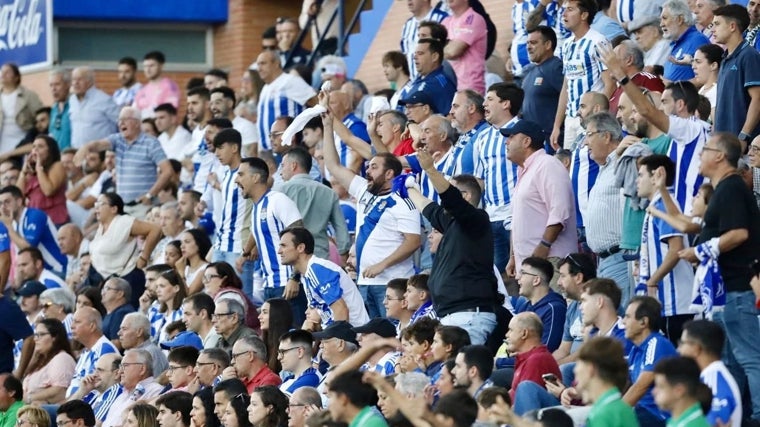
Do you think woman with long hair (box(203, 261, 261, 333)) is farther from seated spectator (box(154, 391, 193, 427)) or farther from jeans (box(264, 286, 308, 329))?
seated spectator (box(154, 391, 193, 427))

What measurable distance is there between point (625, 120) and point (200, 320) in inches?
147

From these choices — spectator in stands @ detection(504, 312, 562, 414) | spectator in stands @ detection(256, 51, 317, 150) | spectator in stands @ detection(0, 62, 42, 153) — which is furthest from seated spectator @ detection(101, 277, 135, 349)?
spectator in stands @ detection(0, 62, 42, 153)

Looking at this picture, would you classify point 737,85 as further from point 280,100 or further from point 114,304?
point 280,100

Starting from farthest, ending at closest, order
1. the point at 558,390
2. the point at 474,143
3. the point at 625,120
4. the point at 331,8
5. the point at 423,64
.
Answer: the point at 331,8 < the point at 423,64 < the point at 474,143 < the point at 625,120 < the point at 558,390

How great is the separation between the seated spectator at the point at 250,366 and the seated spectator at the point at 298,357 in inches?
11.6

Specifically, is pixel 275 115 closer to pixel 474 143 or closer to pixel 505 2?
pixel 505 2

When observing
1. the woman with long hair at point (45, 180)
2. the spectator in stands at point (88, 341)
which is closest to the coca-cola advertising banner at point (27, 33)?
the woman with long hair at point (45, 180)

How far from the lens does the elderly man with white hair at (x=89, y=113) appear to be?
19719mm

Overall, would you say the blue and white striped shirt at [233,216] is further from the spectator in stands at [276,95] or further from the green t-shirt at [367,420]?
the green t-shirt at [367,420]

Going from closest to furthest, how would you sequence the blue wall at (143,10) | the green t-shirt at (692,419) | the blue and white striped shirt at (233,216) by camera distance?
1. the green t-shirt at (692,419)
2. the blue and white striped shirt at (233,216)
3. the blue wall at (143,10)

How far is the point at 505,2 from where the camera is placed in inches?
709

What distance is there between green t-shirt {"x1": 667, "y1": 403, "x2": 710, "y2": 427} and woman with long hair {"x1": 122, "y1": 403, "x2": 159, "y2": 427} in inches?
197

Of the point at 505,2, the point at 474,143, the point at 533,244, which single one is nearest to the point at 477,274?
the point at 533,244

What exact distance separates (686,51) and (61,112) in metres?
8.89
